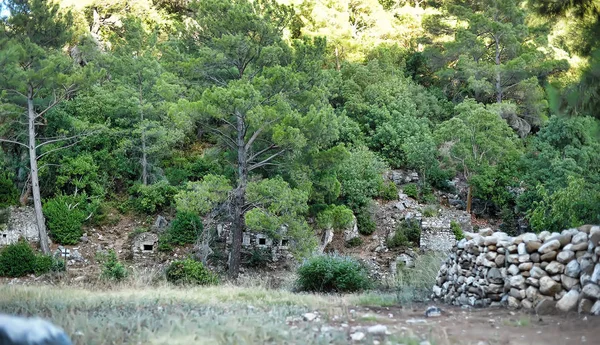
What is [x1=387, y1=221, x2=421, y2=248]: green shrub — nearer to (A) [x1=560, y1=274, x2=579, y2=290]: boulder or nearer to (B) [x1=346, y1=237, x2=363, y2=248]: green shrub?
(B) [x1=346, y1=237, x2=363, y2=248]: green shrub

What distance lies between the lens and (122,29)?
3052 centimetres

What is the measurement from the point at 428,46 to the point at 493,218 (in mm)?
11448

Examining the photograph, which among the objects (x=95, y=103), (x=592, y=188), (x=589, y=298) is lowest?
(x=589, y=298)

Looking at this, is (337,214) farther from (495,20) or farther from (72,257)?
(495,20)

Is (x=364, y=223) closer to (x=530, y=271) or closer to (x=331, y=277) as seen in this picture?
(x=331, y=277)

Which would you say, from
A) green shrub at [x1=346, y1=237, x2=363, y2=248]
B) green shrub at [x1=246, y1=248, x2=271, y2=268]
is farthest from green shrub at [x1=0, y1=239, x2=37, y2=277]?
green shrub at [x1=346, y1=237, x2=363, y2=248]

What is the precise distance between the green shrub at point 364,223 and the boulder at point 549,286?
12676mm

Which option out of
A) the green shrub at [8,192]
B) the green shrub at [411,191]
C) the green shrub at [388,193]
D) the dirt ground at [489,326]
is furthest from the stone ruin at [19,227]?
the dirt ground at [489,326]

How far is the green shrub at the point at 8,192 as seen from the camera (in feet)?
63.1

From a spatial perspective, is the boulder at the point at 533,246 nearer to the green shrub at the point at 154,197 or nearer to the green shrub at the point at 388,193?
the green shrub at the point at 388,193

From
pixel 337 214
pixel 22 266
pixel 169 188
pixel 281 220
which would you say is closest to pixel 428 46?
pixel 337 214

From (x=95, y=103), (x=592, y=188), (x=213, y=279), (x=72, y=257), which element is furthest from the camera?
(x=95, y=103)

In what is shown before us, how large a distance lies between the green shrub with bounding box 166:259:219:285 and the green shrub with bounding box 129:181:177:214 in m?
6.17

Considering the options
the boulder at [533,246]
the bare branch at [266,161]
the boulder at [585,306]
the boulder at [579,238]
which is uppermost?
the bare branch at [266,161]
